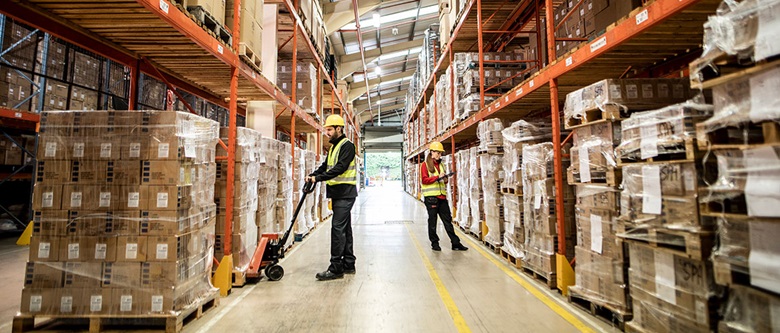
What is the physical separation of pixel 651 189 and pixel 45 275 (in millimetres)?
4867

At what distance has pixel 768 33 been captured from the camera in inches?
64.5

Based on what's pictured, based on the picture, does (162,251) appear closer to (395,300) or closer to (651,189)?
(395,300)

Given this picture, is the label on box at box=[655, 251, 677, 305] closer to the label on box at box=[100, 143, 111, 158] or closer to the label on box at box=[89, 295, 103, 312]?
the label on box at box=[89, 295, 103, 312]

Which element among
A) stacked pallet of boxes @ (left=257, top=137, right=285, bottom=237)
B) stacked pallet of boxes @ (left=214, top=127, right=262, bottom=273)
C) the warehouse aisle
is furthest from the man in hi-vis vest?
stacked pallet of boxes @ (left=257, top=137, right=285, bottom=237)

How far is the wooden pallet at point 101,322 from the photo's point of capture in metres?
2.68

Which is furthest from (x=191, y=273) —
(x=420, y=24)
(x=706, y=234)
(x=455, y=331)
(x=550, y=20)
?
(x=420, y=24)

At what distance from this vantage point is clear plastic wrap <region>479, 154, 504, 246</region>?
5594 mm

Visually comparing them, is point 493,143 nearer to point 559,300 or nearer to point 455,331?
point 559,300

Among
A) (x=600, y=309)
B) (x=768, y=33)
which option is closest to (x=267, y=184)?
(x=600, y=309)

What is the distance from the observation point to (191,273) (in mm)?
3008

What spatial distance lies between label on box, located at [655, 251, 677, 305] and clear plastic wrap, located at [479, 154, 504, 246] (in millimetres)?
3157

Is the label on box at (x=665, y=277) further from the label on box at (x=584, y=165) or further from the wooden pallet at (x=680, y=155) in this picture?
the label on box at (x=584, y=165)

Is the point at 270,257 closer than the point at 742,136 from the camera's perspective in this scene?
No

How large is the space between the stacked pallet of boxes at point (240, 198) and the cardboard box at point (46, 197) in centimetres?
138
